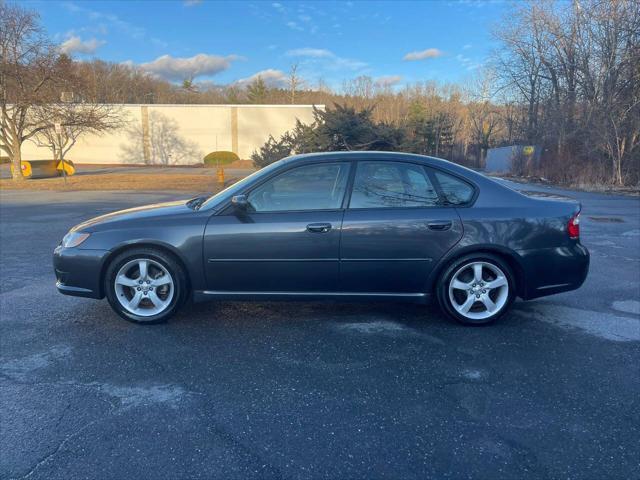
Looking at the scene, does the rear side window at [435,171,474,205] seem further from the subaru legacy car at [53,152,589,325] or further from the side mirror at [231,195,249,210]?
the side mirror at [231,195,249,210]

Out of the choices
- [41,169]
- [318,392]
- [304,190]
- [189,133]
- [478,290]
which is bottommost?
[318,392]

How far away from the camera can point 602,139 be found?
2222 centimetres

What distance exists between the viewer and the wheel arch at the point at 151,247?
396 centimetres

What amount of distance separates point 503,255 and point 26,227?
9.83 m

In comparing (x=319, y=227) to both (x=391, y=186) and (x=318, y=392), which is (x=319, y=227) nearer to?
(x=391, y=186)

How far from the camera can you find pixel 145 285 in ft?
13.3

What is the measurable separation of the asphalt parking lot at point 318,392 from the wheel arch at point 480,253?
0.43m

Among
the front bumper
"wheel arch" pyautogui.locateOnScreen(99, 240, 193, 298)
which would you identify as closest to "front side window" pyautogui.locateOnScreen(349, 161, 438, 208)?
"wheel arch" pyautogui.locateOnScreen(99, 240, 193, 298)

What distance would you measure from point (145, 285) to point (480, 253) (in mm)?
3114

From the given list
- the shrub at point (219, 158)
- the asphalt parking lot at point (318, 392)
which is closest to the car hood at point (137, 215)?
the asphalt parking lot at point (318, 392)

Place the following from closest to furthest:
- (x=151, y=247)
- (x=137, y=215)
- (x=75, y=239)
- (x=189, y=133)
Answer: (x=151, y=247), (x=75, y=239), (x=137, y=215), (x=189, y=133)

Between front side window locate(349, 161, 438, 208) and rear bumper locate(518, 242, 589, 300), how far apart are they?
41.6 inches

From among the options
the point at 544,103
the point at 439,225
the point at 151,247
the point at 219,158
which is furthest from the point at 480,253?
the point at 219,158

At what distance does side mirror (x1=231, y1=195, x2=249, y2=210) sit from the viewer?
3.91 meters
